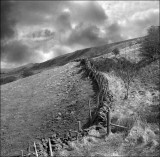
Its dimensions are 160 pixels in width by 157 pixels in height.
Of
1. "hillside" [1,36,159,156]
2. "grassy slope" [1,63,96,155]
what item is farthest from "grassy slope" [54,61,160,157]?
"grassy slope" [1,63,96,155]

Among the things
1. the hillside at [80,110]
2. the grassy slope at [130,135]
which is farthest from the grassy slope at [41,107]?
the grassy slope at [130,135]

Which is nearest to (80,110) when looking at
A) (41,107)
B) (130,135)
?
(41,107)

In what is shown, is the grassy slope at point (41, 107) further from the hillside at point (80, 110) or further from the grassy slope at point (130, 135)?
the grassy slope at point (130, 135)

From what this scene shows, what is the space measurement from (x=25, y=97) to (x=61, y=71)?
45.9 feet

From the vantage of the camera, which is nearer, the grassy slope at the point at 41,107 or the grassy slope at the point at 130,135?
the grassy slope at the point at 130,135

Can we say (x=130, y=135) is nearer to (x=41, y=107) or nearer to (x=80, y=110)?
(x=80, y=110)

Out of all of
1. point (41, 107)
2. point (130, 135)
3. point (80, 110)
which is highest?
point (41, 107)

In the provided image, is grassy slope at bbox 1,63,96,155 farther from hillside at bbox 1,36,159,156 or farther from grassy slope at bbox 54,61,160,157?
grassy slope at bbox 54,61,160,157

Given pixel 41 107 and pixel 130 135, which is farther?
pixel 41 107

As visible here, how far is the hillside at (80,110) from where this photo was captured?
20.6 meters

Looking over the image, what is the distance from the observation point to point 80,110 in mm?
36406

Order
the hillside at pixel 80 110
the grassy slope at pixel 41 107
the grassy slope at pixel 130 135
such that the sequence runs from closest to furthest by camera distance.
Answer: the grassy slope at pixel 130 135
the hillside at pixel 80 110
the grassy slope at pixel 41 107

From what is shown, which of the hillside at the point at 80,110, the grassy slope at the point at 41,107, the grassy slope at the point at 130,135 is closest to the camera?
the grassy slope at the point at 130,135

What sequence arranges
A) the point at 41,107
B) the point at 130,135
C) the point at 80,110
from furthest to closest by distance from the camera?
the point at 41,107 < the point at 80,110 < the point at 130,135
